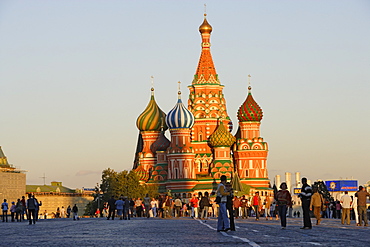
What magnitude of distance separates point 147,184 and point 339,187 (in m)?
68.8

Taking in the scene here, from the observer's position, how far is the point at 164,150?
13075cm

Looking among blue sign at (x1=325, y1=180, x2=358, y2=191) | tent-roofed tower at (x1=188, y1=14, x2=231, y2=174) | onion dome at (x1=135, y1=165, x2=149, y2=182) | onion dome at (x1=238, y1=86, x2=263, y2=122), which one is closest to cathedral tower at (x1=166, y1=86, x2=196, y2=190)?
tent-roofed tower at (x1=188, y1=14, x2=231, y2=174)

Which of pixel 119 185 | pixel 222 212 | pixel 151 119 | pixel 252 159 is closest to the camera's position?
pixel 222 212

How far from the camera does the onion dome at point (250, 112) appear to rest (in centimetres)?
13225

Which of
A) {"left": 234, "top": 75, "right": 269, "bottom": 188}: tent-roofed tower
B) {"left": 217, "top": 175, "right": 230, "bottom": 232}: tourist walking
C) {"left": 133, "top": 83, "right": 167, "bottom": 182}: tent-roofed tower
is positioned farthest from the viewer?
{"left": 133, "top": 83, "right": 167, "bottom": 182}: tent-roofed tower

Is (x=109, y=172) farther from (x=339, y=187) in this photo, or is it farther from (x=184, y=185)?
(x=339, y=187)

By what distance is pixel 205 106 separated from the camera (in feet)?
434

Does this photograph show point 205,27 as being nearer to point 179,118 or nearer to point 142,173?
point 179,118

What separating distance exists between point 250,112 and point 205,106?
6336 mm

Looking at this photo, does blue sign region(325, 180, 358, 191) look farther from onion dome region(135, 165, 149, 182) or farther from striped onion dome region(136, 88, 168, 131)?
onion dome region(135, 165, 149, 182)

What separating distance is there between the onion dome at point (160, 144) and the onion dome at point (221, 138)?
6.97 metres

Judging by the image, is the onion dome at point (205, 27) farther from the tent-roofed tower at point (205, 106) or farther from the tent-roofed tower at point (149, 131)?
the tent-roofed tower at point (149, 131)

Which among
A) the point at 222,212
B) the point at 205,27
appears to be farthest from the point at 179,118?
the point at 222,212

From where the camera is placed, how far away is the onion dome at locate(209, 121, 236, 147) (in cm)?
12706
